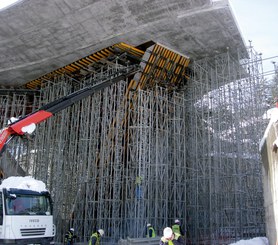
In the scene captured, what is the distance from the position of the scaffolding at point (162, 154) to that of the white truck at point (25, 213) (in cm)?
479

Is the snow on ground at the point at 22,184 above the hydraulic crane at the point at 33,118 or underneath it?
underneath

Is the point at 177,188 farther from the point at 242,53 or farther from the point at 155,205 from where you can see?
the point at 242,53

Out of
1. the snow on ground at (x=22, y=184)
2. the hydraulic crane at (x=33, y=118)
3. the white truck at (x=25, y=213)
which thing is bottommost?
the white truck at (x=25, y=213)

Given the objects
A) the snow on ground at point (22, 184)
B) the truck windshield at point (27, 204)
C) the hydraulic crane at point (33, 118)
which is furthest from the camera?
the hydraulic crane at point (33, 118)

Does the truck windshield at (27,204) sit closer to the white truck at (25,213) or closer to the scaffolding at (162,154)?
the white truck at (25,213)

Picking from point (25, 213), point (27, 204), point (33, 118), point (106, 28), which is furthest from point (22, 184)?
point (106, 28)

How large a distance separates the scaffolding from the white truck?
4793 mm

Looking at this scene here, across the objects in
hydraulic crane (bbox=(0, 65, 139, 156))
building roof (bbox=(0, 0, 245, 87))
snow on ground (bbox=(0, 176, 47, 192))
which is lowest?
snow on ground (bbox=(0, 176, 47, 192))

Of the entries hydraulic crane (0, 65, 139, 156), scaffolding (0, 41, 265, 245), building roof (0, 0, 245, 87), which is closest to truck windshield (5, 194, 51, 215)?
hydraulic crane (0, 65, 139, 156)

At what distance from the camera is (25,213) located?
1105 cm

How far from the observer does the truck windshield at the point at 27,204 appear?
1085cm

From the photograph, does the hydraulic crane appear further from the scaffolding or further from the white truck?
the scaffolding

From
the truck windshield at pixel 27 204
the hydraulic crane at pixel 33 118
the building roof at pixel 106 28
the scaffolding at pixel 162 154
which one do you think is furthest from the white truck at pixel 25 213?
the building roof at pixel 106 28

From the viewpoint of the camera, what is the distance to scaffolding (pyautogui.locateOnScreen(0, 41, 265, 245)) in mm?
16413
